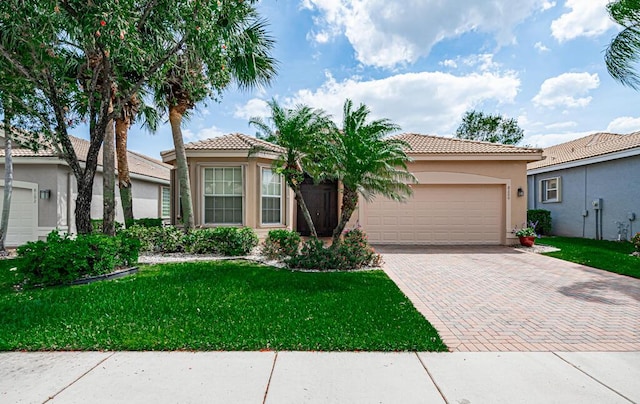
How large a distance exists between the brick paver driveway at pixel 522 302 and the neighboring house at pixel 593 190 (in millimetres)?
6645

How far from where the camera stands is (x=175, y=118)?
10.5m

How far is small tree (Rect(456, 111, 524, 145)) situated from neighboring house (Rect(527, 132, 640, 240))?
11.6 meters

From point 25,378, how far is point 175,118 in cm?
887

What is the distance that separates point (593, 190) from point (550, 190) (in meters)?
2.74

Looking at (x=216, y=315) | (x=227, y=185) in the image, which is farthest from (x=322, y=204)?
(x=216, y=315)

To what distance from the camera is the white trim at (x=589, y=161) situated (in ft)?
41.2

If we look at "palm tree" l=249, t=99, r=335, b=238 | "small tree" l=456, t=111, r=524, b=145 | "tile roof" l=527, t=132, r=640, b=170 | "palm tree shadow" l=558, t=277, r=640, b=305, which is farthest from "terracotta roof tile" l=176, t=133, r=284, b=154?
"small tree" l=456, t=111, r=524, b=145

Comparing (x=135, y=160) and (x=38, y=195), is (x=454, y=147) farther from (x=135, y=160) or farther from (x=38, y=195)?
(x=135, y=160)

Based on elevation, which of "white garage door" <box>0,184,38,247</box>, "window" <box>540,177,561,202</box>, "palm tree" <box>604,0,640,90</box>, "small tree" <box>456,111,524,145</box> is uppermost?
"small tree" <box>456,111,524,145</box>

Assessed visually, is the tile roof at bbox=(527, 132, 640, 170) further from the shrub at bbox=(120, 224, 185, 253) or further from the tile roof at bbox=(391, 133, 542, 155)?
the shrub at bbox=(120, 224, 185, 253)

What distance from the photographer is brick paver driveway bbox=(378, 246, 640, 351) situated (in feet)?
13.2

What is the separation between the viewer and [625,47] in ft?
29.4

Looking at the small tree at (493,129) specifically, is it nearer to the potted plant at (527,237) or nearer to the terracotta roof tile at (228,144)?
the potted plant at (527,237)

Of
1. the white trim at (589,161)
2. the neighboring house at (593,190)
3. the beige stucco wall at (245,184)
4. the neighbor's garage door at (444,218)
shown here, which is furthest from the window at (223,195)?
the neighboring house at (593,190)
